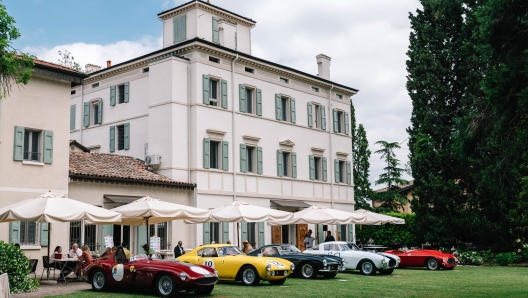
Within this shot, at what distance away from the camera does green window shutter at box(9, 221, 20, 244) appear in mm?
20844

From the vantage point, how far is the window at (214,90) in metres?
29.6

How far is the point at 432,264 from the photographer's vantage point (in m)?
25.7

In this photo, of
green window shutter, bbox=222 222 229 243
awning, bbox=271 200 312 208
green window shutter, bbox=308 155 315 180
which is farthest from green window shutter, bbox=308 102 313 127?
green window shutter, bbox=222 222 229 243

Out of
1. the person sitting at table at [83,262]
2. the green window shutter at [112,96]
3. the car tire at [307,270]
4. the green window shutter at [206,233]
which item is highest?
the green window shutter at [112,96]

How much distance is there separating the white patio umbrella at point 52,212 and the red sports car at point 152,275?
5.43 feet

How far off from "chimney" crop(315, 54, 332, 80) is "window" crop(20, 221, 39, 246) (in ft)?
71.9

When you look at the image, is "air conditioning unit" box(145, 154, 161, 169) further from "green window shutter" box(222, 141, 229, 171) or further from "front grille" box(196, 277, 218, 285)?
"front grille" box(196, 277, 218, 285)

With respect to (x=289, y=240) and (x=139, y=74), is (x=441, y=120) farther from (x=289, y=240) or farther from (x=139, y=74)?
(x=139, y=74)

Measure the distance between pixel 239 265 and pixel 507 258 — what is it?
59.6 ft

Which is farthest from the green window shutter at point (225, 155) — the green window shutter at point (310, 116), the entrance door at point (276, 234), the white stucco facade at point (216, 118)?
the green window shutter at point (310, 116)

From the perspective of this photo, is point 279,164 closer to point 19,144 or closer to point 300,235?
point 300,235

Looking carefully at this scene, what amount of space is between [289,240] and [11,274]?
64.8 ft

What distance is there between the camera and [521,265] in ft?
97.3

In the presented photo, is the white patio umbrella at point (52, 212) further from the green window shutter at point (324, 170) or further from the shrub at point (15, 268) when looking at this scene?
the green window shutter at point (324, 170)
